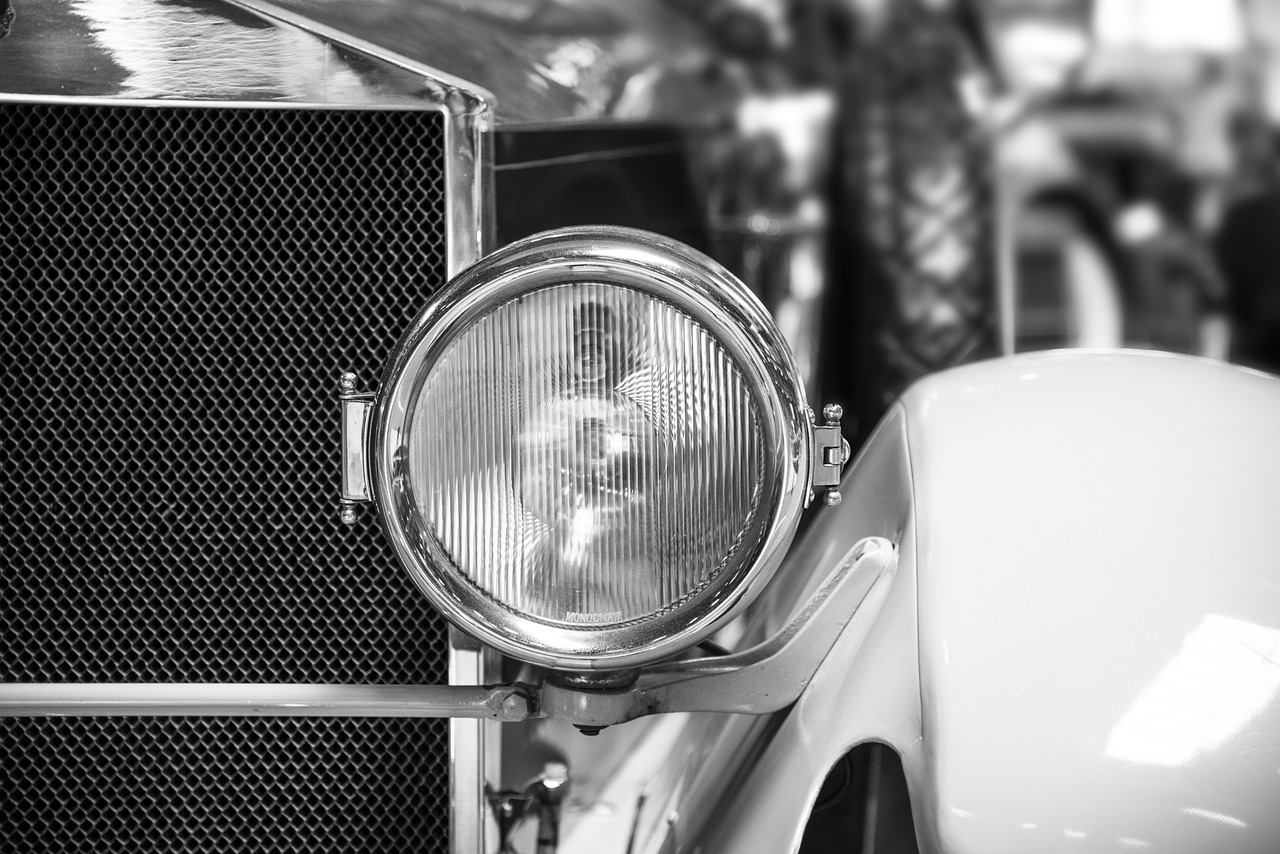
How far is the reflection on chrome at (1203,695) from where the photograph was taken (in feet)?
1.98

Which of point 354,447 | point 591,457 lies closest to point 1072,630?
point 591,457

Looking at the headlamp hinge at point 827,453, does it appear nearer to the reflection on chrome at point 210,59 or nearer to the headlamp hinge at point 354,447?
the headlamp hinge at point 354,447

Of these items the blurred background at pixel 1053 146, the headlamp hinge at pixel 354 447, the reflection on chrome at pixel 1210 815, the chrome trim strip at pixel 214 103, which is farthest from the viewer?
the blurred background at pixel 1053 146

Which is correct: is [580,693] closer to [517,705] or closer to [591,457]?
[517,705]

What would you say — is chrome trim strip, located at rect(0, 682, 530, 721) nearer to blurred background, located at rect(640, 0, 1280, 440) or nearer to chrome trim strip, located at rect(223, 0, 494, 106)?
chrome trim strip, located at rect(223, 0, 494, 106)

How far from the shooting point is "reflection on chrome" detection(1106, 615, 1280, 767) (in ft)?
1.98

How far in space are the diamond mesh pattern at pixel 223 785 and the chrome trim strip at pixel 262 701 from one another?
6.4 inches

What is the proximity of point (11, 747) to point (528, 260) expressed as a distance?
0.67m

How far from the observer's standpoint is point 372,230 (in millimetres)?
882

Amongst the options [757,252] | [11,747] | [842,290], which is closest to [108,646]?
[11,747]

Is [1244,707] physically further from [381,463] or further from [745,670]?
[381,463]

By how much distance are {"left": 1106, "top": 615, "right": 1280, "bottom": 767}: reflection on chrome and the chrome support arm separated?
0.19m

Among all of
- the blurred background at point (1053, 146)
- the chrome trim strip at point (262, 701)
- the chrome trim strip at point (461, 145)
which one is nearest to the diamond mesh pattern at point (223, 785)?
the chrome trim strip at point (262, 701)

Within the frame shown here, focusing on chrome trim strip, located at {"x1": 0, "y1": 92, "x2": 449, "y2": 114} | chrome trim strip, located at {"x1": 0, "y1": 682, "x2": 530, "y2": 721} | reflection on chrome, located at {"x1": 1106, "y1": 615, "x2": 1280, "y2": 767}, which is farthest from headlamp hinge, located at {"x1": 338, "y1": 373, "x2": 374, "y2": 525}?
reflection on chrome, located at {"x1": 1106, "y1": 615, "x2": 1280, "y2": 767}
